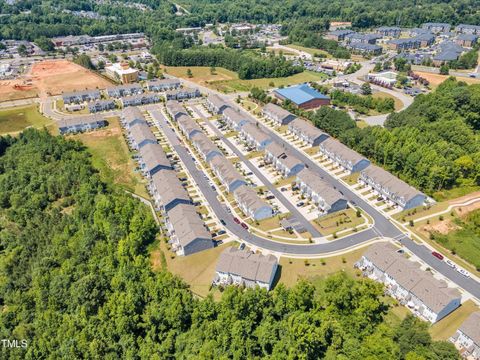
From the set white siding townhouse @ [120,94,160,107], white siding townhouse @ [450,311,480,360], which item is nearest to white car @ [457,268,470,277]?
white siding townhouse @ [450,311,480,360]

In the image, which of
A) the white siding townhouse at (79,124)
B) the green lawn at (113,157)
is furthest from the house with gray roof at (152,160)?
the white siding townhouse at (79,124)

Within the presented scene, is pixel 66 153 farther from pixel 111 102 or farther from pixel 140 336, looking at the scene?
pixel 140 336

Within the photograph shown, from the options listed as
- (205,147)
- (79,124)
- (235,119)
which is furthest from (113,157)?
(235,119)

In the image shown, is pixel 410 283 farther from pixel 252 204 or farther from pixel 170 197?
pixel 170 197

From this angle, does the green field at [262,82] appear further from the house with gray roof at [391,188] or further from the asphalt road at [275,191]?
the house with gray roof at [391,188]

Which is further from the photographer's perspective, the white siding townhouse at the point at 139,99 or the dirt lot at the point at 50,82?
the dirt lot at the point at 50,82

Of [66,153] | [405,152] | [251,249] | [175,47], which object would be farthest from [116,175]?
[175,47]

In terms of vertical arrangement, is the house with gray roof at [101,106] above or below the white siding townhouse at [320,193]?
below

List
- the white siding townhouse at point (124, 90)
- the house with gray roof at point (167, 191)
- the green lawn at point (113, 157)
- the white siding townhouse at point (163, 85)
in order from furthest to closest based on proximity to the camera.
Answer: the white siding townhouse at point (163, 85)
the white siding townhouse at point (124, 90)
the green lawn at point (113, 157)
the house with gray roof at point (167, 191)
